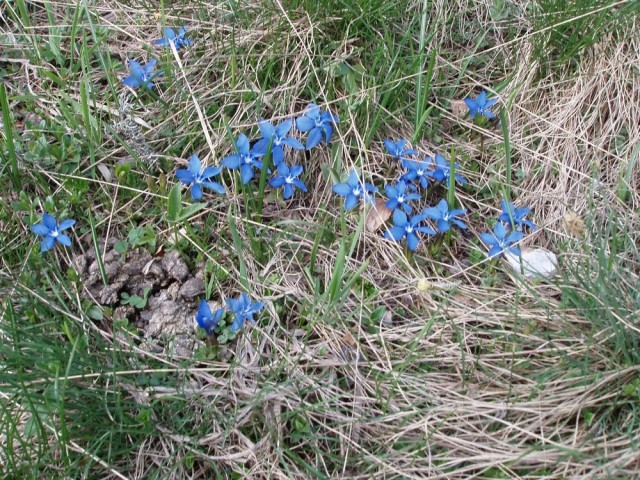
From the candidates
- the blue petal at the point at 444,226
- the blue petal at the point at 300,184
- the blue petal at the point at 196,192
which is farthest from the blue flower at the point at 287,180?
the blue petal at the point at 444,226

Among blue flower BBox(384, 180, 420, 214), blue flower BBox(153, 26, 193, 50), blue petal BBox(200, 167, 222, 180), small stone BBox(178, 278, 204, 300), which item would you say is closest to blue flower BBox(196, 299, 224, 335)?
small stone BBox(178, 278, 204, 300)

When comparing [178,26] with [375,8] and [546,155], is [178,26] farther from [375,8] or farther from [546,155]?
[546,155]

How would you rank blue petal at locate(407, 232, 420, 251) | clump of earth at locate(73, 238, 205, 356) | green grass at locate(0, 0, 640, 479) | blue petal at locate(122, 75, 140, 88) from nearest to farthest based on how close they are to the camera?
green grass at locate(0, 0, 640, 479)
clump of earth at locate(73, 238, 205, 356)
blue petal at locate(407, 232, 420, 251)
blue petal at locate(122, 75, 140, 88)

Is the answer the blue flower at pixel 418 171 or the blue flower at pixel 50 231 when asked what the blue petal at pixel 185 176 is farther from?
the blue flower at pixel 418 171

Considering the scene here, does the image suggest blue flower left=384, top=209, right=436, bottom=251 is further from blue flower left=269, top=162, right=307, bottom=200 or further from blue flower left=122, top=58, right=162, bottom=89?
blue flower left=122, top=58, right=162, bottom=89

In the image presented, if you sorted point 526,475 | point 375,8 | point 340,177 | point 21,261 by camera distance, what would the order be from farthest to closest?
point 375,8
point 340,177
point 21,261
point 526,475

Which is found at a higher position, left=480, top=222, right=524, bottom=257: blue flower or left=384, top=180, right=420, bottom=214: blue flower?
left=384, top=180, right=420, bottom=214: blue flower

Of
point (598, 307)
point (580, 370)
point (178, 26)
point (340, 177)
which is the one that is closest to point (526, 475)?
point (580, 370)
